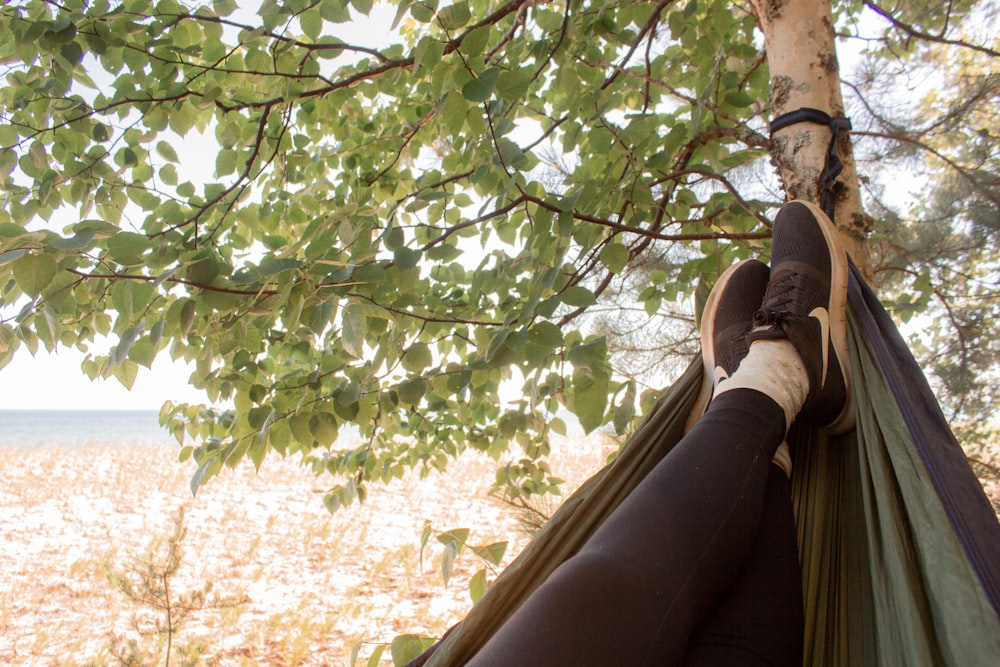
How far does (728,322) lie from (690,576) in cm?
63

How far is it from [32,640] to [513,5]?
17.4ft

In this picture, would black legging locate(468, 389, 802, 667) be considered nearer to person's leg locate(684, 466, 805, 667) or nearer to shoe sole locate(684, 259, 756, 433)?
person's leg locate(684, 466, 805, 667)

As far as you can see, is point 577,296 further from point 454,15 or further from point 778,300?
point 454,15

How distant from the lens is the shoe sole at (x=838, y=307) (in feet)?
3.03

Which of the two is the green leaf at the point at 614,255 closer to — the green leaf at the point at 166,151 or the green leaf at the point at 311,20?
the green leaf at the point at 311,20

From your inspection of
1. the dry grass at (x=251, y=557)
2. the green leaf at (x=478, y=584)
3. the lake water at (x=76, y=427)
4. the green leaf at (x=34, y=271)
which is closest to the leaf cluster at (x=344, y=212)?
the green leaf at (x=34, y=271)

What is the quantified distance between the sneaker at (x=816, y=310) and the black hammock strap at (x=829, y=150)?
2.1 inches

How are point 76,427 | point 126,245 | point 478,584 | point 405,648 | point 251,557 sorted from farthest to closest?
point 76,427
point 251,557
point 478,584
point 405,648
point 126,245

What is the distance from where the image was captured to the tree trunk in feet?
3.25

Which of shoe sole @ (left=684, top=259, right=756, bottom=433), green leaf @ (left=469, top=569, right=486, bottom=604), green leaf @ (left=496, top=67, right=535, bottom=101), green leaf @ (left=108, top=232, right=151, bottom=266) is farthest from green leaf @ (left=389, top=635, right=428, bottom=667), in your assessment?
green leaf @ (left=496, top=67, right=535, bottom=101)

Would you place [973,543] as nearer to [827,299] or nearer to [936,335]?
[827,299]

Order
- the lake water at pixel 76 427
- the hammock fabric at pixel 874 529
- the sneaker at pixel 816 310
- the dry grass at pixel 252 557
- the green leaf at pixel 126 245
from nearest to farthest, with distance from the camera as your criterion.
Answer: the hammock fabric at pixel 874 529, the green leaf at pixel 126 245, the sneaker at pixel 816 310, the dry grass at pixel 252 557, the lake water at pixel 76 427

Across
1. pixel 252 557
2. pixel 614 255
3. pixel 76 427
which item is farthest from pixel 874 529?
pixel 76 427

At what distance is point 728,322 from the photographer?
3.64 feet
